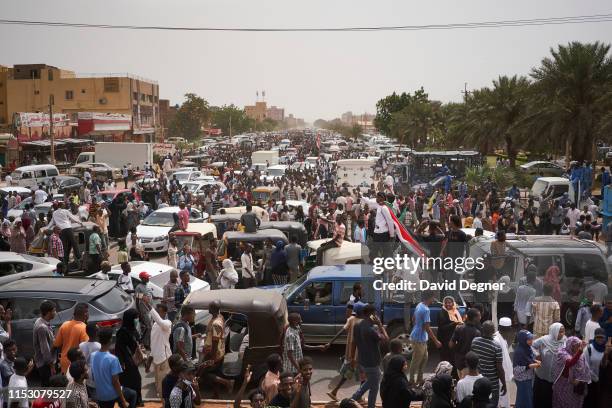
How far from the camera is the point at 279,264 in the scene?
14141 mm

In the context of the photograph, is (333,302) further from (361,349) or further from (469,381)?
(469,381)

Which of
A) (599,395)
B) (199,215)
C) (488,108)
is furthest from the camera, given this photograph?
(488,108)

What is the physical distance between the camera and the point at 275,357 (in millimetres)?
7133

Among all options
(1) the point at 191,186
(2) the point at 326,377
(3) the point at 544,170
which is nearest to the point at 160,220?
(1) the point at 191,186

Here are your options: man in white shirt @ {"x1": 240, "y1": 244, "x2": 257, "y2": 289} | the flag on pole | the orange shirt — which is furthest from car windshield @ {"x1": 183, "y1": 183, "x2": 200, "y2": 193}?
the orange shirt

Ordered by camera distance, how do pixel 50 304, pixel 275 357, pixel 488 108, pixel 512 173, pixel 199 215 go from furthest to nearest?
pixel 488 108
pixel 512 173
pixel 199 215
pixel 50 304
pixel 275 357

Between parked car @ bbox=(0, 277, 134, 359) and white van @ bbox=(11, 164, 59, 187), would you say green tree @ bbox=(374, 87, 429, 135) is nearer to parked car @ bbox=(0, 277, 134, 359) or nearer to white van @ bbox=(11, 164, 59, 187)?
white van @ bbox=(11, 164, 59, 187)

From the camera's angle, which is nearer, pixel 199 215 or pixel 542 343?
pixel 542 343

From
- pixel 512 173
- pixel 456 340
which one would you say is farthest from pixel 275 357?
pixel 512 173

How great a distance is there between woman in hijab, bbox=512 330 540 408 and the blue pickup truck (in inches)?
100

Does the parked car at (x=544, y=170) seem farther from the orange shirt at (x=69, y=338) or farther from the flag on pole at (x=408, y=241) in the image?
the orange shirt at (x=69, y=338)

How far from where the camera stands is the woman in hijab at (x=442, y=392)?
22.1 feet

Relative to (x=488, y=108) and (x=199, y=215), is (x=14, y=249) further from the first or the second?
(x=488, y=108)

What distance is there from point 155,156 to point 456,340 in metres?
A: 52.8
